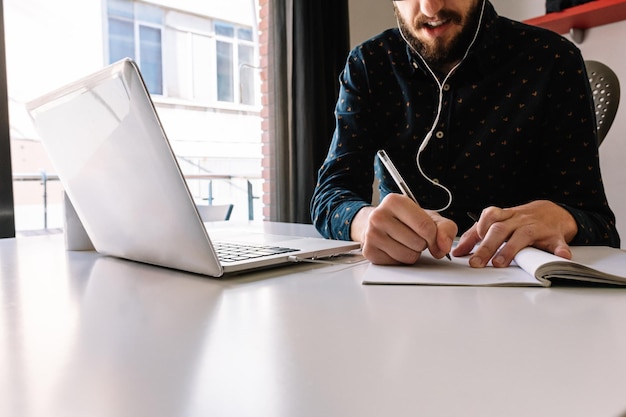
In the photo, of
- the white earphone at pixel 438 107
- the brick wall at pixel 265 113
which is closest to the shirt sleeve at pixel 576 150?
the white earphone at pixel 438 107

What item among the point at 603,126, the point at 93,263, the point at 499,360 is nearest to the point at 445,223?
the point at 499,360

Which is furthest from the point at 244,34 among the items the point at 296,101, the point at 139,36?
the point at 296,101

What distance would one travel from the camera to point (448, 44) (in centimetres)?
120

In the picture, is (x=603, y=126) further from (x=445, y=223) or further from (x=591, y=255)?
(x=445, y=223)

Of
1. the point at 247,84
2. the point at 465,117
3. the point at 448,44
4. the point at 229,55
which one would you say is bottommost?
the point at 465,117

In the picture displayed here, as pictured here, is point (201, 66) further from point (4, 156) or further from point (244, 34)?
point (4, 156)

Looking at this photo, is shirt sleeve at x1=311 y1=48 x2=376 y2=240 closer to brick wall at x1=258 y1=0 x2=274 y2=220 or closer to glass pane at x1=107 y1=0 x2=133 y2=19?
brick wall at x1=258 y1=0 x2=274 y2=220

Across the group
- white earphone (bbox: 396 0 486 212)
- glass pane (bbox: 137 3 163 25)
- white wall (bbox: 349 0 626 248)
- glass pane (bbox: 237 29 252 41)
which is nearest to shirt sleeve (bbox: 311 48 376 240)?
white earphone (bbox: 396 0 486 212)

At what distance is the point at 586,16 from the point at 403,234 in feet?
6.17

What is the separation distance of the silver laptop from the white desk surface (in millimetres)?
64

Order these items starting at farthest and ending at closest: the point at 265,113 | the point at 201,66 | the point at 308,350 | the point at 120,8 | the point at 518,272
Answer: the point at 201,66, the point at 120,8, the point at 265,113, the point at 518,272, the point at 308,350

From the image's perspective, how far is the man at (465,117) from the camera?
109 centimetres

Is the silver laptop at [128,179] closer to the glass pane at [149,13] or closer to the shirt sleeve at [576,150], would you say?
the shirt sleeve at [576,150]

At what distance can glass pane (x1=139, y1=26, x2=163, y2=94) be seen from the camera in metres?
3.21
